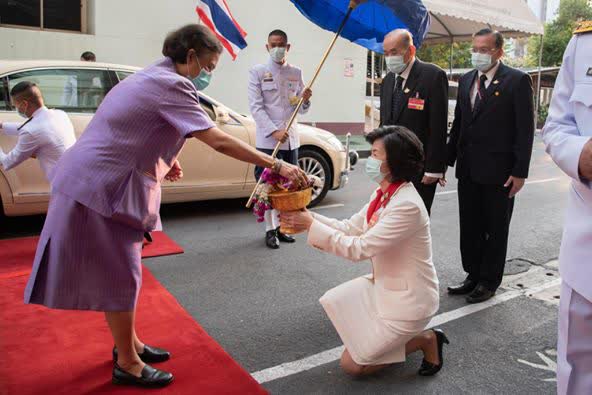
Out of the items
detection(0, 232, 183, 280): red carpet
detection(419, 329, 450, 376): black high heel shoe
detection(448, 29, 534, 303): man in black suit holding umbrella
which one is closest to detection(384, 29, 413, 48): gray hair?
detection(448, 29, 534, 303): man in black suit holding umbrella

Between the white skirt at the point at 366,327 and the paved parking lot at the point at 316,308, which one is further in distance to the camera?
the paved parking lot at the point at 316,308

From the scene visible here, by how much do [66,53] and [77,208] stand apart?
8.93 metres

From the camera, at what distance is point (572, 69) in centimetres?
188

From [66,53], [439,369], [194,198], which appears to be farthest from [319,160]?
[66,53]

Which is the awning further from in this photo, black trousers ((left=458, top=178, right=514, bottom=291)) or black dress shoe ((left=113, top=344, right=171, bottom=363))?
black dress shoe ((left=113, top=344, right=171, bottom=363))

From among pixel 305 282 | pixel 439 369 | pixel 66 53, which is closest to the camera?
pixel 439 369

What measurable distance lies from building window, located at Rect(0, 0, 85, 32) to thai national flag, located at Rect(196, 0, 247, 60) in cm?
391

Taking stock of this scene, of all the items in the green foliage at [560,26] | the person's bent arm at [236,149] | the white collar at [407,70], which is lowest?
the person's bent arm at [236,149]

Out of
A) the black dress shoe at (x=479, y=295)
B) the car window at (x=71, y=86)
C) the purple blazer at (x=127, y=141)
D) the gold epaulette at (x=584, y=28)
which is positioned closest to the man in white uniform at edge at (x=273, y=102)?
the car window at (x=71, y=86)

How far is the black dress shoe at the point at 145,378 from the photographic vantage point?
2.79 metres

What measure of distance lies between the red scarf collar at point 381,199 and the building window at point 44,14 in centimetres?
940

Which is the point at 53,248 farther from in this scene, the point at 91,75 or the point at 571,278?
the point at 91,75

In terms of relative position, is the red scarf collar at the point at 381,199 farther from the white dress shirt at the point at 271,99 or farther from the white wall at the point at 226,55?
the white wall at the point at 226,55

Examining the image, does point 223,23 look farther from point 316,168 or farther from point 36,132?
point 36,132
